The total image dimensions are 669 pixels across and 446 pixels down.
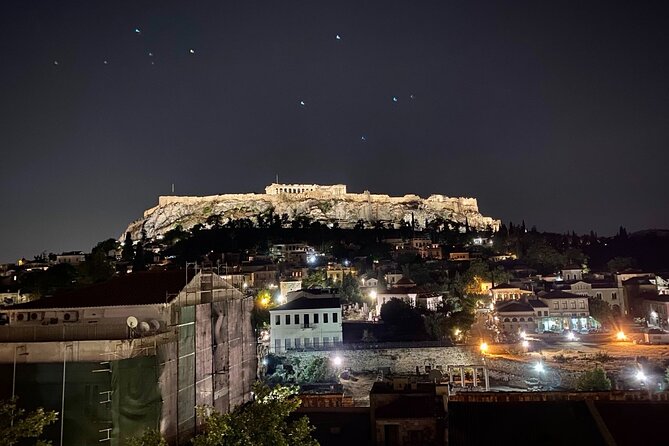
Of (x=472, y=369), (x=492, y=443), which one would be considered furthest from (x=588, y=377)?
(x=492, y=443)

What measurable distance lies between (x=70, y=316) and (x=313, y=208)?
97.6m

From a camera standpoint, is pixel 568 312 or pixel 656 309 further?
pixel 656 309

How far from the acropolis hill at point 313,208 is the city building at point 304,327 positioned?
241 ft

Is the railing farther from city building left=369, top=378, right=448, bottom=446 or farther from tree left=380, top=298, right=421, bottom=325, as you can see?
city building left=369, top=378, right=448, bottom=446

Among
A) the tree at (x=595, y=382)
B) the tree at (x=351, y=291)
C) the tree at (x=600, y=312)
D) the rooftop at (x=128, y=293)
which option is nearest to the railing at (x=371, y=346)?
the tree at (x=595, y=382)

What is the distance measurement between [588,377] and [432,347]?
8840 millimetres

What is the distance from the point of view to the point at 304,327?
31875 mm

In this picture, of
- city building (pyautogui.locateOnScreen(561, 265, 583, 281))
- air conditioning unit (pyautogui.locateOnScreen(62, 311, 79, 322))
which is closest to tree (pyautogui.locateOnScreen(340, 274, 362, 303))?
city building (pyautogui.locateOnScreen(561, 265, 583, 281))

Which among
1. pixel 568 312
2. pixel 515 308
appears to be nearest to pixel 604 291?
pixel 568 312

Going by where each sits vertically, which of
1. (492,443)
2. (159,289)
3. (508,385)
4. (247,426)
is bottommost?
(508,385)

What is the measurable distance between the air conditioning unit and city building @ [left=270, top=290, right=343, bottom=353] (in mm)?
17917

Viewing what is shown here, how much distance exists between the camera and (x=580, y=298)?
39.2 metres

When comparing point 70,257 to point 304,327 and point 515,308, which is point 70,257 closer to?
point 304,327

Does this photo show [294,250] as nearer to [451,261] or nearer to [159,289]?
[451,261]
